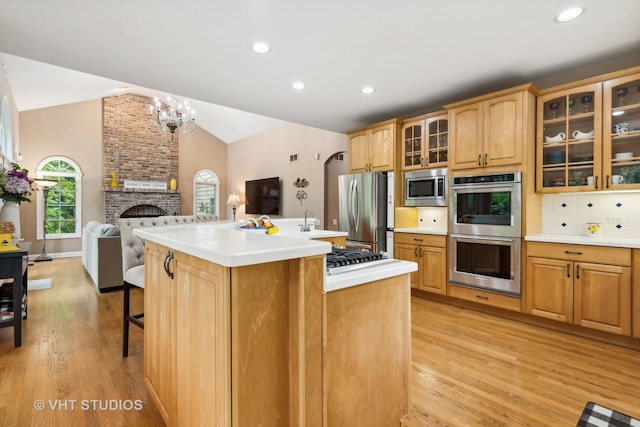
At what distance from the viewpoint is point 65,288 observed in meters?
4.45

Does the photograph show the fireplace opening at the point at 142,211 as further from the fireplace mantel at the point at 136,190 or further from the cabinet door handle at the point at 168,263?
the cabinet door handle at the point at 168,263

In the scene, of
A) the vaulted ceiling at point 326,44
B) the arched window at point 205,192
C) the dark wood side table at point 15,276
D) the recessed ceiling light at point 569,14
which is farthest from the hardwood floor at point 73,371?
the arched window at point 205,192

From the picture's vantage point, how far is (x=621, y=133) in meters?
2.66

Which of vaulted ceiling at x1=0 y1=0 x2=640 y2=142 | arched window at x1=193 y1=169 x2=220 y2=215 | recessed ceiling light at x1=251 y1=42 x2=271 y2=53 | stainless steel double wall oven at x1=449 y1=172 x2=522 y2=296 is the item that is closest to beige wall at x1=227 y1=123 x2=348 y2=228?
arched window at x1=193 y1=169 x2=220 y2=215

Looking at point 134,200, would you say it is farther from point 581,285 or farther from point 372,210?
point 581,285

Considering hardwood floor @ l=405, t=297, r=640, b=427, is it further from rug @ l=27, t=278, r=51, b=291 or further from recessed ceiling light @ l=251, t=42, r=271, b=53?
rug @ l=27, t=278, r=51, b=291

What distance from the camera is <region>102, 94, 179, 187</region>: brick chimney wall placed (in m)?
7.93

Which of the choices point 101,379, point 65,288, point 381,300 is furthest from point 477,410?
point 65,288

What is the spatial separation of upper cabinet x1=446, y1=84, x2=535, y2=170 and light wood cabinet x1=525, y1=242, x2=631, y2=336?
3.03 ft

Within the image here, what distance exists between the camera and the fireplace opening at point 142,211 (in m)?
8.17

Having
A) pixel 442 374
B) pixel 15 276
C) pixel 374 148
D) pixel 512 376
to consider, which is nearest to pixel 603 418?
pixel 512 376

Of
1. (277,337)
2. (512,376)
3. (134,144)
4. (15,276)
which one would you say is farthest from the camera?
(134,144)

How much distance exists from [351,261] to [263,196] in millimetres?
6843

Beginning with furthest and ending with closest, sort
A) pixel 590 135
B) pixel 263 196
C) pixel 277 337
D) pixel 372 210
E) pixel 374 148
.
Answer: pixel 263 196 → pixel 374 148 → pixel 372 210 → pixel 590 135 → pixel 277 337
